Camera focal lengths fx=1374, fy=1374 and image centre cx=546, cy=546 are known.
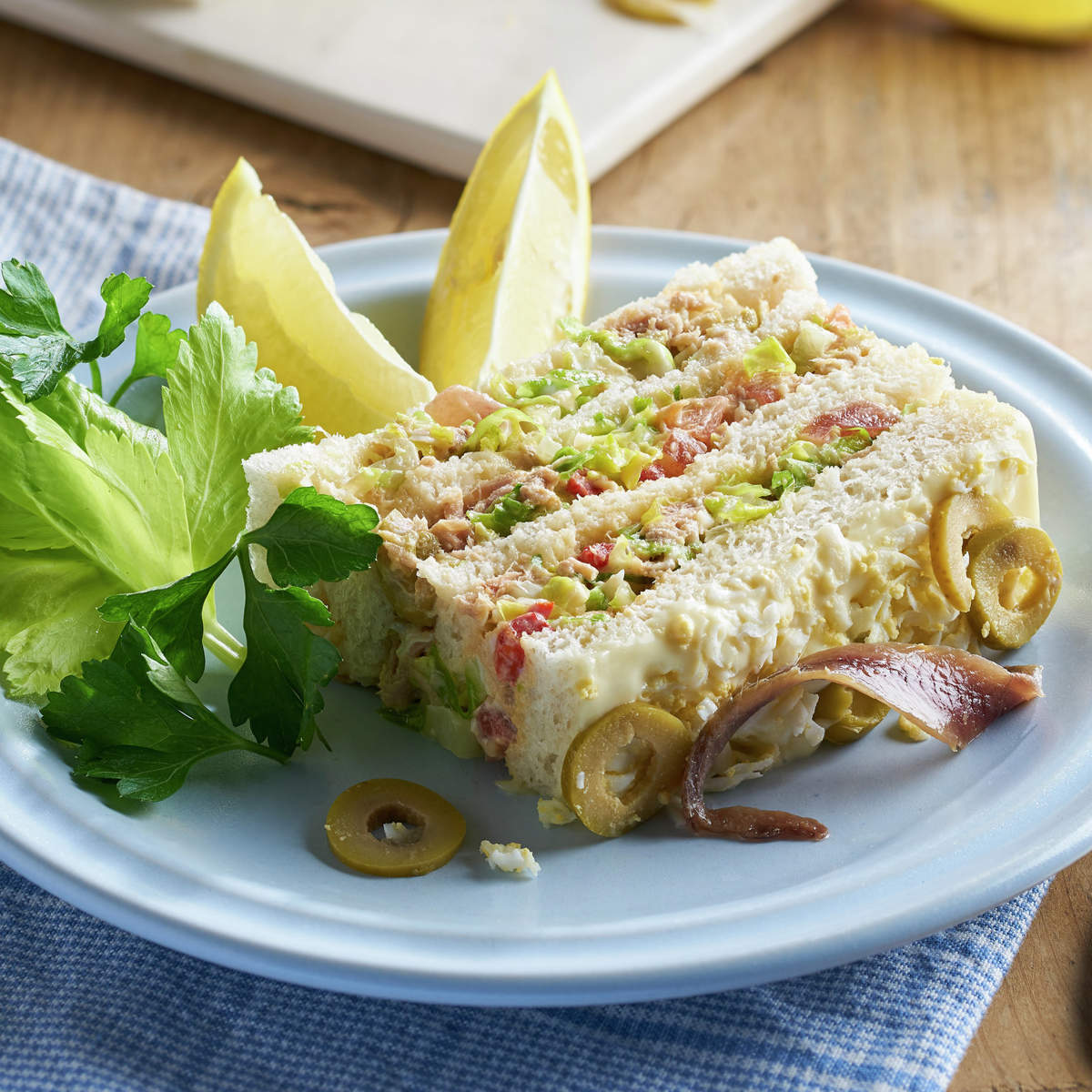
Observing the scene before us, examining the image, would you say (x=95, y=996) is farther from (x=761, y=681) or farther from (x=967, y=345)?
(x=967, y=345)

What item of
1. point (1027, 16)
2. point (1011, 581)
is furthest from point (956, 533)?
point (1027, 16)

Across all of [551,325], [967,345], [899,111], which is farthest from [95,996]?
[899,111]

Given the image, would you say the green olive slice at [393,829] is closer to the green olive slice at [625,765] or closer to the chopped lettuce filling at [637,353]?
the green olive slice at [625,765]

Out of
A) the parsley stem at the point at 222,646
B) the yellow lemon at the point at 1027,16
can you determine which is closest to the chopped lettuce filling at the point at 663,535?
the parsley stem at the point at 222,646

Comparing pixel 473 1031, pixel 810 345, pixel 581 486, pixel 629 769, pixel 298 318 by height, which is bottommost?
pixel 473 1031

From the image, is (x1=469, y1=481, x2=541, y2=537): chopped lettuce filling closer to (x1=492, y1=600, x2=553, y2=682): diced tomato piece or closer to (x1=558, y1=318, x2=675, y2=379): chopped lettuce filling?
(x1=492, y1=600, x2=553, y2=682): diced tomato piece

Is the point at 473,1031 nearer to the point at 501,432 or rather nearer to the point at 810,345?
the point at 501,432
